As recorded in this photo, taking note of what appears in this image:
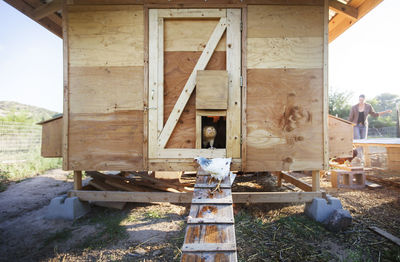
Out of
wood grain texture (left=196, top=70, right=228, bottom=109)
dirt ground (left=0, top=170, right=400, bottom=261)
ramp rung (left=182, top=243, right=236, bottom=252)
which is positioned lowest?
dirt ground (left=0, top=170, right=400, bottom=261)

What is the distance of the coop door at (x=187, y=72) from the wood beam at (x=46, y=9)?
1768mm

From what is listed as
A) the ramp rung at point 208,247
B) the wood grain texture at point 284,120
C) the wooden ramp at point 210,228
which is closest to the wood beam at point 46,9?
the wood grain texture at point 284,120

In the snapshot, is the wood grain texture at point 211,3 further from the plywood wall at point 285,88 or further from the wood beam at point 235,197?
the wood beam at point 235,197

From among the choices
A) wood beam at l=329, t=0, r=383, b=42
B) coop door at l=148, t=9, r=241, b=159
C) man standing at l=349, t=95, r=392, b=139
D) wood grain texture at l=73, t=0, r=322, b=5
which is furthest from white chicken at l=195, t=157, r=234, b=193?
man standing at l=349, t=95, r=392, b=139

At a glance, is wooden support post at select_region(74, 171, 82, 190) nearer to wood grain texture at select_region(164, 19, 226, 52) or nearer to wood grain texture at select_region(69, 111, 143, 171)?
wood grain texture at select_region(69, 111, 143, 171)

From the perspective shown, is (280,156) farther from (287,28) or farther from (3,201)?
(3,201)

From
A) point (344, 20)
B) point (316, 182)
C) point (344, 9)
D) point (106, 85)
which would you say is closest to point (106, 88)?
point (106, 85)

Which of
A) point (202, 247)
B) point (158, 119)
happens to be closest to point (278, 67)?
point (158, 119)

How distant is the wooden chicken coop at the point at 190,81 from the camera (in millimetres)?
3279

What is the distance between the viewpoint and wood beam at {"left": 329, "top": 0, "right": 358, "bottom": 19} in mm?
3537

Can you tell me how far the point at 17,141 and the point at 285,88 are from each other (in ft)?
38.1

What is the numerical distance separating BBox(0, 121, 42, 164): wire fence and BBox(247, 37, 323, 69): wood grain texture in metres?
9.64

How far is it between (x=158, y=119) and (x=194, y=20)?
5.69ft

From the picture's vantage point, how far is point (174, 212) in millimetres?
3812
